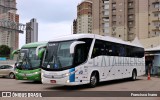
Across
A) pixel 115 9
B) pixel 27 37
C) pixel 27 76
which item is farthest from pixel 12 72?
pixel 115 9

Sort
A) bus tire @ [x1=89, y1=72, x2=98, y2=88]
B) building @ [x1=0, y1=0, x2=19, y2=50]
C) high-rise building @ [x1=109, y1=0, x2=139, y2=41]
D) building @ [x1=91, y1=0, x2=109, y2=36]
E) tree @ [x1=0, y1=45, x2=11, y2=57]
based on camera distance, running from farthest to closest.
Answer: tree @ [x1=0, y1=45, x2=11, y2=57]
building @ [x1=91, y1=0, x2=109, y2=36]
high-rise building @ [x1=109, y1=0, x2=139, y2=41]
building @ [x1=0, y1=0, x2=19, y2=50]
bus tire @ [x1=89, y1=72, x2=98, y2=88]

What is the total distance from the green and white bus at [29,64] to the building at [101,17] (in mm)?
69846

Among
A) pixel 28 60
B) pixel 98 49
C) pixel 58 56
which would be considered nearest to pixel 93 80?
pixel 98 49

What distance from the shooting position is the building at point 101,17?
89875mm

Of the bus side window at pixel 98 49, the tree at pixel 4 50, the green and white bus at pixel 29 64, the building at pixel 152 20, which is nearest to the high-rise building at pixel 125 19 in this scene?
the building at pixel 152 20

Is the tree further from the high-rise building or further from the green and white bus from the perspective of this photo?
the green and white bus

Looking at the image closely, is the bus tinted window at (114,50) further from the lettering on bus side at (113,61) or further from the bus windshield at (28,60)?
the bus windshield at (28,60)

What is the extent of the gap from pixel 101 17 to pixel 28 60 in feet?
237

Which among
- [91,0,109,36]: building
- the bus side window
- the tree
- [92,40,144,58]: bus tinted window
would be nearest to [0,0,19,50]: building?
the tree

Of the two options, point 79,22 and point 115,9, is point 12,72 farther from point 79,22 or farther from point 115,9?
point 79,22

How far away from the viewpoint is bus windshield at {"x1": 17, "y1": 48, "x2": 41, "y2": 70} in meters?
20.2

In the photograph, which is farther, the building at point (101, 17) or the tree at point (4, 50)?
the tree at point (4, 50)

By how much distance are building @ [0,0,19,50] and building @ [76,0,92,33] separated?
58.7 meters

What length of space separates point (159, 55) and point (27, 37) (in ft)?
116
